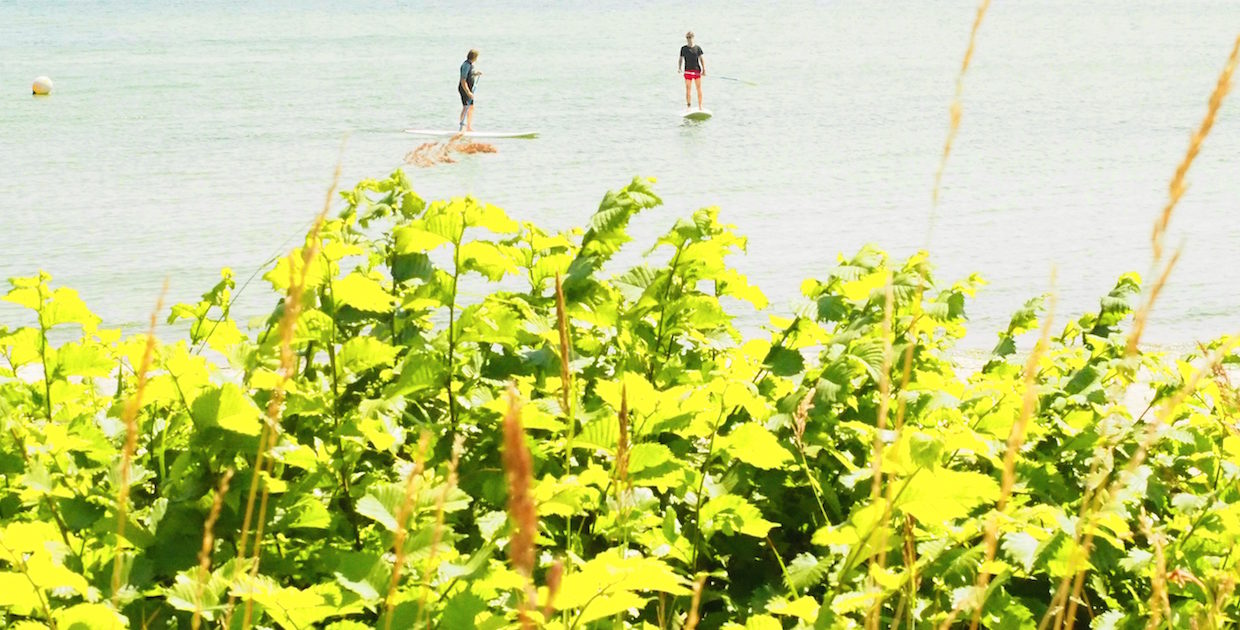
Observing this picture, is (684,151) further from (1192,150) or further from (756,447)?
(1192,150)

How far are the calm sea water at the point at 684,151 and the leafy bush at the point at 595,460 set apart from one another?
689 cm

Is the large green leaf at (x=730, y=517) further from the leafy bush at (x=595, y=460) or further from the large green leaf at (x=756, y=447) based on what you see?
the large green leaf at (x=756, y=447)

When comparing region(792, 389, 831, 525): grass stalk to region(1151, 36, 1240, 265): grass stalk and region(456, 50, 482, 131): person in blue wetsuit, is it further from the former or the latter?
region(456, 50, 482, 131): person in blue wetsuit

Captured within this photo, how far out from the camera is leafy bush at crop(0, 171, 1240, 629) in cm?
207

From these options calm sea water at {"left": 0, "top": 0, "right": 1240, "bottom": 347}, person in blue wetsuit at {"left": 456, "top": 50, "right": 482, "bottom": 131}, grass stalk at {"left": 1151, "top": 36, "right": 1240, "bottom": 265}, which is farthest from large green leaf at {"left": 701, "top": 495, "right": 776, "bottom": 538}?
person in blue wetsuit at {"left": 456, "top": 50, "right": 482, "bottom": 131}

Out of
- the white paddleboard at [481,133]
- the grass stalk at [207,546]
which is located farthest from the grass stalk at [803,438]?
the white paddleboard at [481,133]

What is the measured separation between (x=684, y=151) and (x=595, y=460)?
18082 millimetres

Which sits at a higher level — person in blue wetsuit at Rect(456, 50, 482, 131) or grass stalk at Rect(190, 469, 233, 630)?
grass stalk at Rect(190, 469, 233, 630)

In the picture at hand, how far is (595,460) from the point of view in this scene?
2.83m

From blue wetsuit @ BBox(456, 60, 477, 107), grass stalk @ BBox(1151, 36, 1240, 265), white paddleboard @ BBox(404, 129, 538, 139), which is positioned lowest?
white paddleboard @ BBox(404, 129, 538, 139)

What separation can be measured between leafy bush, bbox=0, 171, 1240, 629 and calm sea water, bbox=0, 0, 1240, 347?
6889mm

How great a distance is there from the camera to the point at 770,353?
10.1ft

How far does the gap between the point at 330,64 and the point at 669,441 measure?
136 ft

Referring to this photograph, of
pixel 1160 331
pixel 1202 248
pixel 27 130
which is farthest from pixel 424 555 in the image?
pixel 27 130
